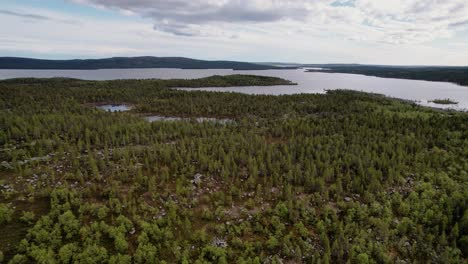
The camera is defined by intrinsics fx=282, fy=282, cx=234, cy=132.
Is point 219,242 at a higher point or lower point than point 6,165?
lower

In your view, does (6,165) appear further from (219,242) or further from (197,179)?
(219,242)

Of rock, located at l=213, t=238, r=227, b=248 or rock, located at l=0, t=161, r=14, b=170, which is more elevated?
rock, located at l=0, t=161, r=14, b=170

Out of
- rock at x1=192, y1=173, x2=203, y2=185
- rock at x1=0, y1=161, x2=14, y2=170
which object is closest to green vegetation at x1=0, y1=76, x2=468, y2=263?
rock at x1=192, y1=173, x2=203, y2=185

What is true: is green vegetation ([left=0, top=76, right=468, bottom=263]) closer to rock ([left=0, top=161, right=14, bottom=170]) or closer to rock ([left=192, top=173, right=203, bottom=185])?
rock ([left=192, top=173, right=203, bottom=185])

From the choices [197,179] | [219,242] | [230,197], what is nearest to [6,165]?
[197,179]

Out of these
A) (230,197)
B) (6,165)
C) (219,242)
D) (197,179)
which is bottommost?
(219,242)

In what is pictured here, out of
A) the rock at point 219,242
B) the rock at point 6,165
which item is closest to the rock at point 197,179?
the rock at point 219,242

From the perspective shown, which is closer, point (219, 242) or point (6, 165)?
point (219, 242)

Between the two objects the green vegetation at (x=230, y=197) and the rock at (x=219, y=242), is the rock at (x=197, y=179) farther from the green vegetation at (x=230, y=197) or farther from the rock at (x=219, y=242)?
the rock at (x=219, y=242)
